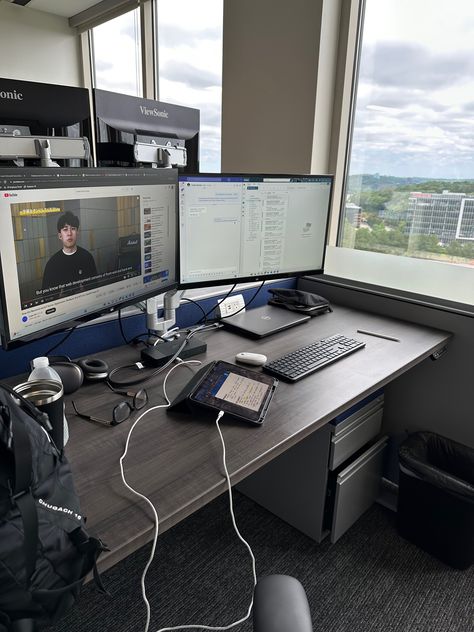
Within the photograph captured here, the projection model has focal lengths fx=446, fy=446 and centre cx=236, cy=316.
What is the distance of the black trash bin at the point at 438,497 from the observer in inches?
60.1

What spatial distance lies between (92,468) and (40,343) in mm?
527

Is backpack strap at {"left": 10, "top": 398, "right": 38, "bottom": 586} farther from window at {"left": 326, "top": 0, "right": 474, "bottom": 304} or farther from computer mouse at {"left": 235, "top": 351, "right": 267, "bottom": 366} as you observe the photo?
window at {"left": 326, "top": 0, "right": 474, "bottom": 304}

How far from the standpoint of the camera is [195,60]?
11.2 feet

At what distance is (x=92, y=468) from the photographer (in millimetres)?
879

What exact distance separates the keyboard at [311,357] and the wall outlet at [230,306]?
367 millimetres

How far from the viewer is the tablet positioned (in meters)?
1.06

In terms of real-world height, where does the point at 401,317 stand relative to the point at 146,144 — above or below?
below

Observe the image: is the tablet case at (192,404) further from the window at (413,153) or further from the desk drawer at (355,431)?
the window at (413,153)

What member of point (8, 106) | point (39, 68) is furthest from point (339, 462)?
point (39, 68)

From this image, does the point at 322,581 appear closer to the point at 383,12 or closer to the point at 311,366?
the point at 311,366

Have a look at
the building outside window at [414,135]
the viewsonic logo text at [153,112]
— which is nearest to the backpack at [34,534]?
the viewsonic logo text at [153,112]

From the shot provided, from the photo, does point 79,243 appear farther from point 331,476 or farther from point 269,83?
point 269,83

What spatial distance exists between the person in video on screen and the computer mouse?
51 centimetres

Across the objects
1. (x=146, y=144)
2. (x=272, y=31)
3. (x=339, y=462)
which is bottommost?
(x=339, y=462)
